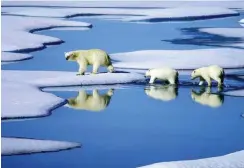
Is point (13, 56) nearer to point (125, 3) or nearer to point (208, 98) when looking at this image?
point (208, 98)

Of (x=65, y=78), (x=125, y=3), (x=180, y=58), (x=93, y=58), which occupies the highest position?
(x=93, y=58)

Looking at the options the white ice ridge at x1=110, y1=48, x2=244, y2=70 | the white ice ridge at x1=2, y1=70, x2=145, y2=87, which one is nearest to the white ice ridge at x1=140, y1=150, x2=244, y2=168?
the white ice ridge at x1=2, y1=70, x2=145, y2=87

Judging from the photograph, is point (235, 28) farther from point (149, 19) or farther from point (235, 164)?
point (235, 164)

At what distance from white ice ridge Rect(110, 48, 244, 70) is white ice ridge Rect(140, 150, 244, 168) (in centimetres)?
374

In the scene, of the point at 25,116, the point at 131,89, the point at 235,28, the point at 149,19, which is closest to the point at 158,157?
the point at 25,116

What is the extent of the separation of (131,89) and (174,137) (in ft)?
5.95

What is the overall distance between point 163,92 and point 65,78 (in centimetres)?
104

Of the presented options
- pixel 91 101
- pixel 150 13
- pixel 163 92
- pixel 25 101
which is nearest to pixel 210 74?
pixel 163 92

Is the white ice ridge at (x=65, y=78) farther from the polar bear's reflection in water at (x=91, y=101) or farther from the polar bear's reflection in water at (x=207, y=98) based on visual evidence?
the polar bear's reflection in water at (x=207, y=98)

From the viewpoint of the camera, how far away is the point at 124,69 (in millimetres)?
7812

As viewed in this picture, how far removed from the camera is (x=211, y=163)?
4090mm

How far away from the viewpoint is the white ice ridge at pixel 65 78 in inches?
263

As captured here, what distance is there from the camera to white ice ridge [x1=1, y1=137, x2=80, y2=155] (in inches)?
169

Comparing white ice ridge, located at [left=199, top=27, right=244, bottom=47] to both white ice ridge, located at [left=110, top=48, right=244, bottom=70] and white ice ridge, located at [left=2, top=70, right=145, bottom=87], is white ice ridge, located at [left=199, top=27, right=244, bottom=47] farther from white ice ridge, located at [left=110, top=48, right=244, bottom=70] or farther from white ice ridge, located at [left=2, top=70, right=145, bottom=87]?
white ice ridge, located at [left=2, top=70, right=145, bottom=87]
